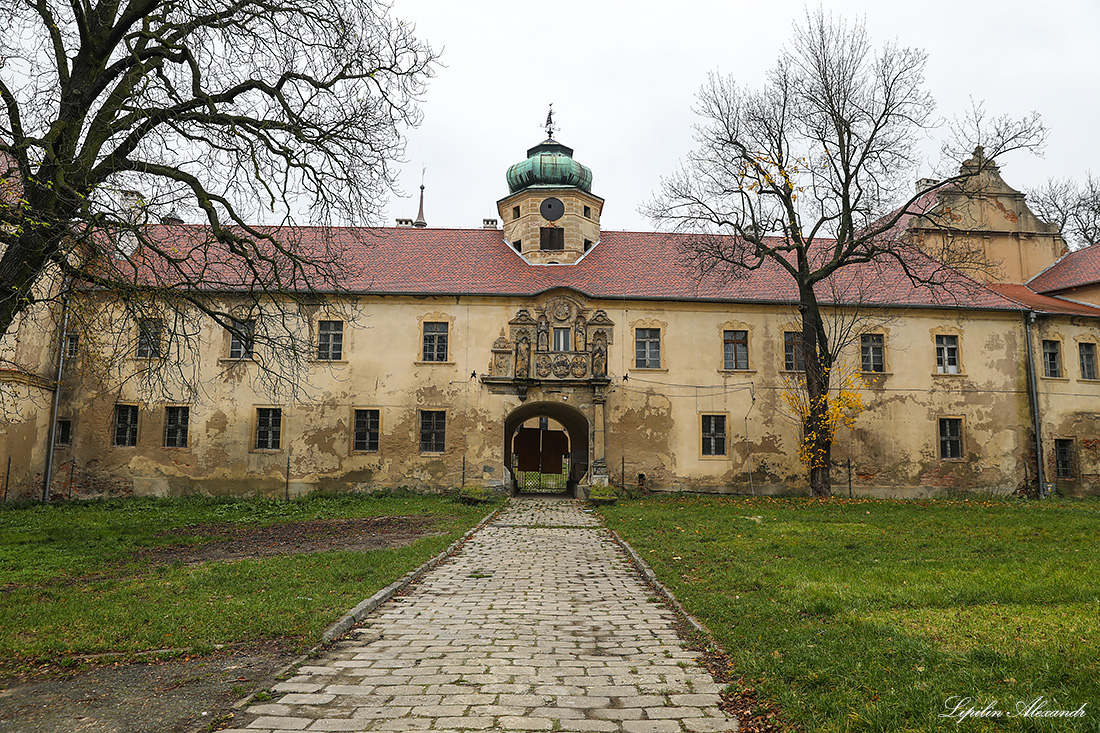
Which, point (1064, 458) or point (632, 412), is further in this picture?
point (1064, 458)

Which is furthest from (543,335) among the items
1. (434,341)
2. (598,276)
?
(434,341)

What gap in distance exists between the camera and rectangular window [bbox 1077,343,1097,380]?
24203 millimetres

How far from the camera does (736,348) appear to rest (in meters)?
23.6

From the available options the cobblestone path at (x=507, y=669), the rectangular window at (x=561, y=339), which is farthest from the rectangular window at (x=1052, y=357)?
the cobblestone path at (x=507, y=669)

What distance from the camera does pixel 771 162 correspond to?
20641 mm

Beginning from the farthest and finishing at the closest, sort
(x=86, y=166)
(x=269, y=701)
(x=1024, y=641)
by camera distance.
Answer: (x=86, y=166)
(x=1024, y=641)
(x=269, y=701)

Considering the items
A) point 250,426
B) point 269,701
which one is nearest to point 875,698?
point 269,701

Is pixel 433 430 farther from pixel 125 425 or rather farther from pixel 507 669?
pixel 507 669

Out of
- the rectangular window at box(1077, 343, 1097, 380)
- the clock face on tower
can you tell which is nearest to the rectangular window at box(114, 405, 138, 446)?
the clock face on tower

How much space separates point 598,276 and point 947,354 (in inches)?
477

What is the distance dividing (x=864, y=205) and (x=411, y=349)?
14415mm

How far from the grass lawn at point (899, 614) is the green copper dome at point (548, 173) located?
53.5 ft

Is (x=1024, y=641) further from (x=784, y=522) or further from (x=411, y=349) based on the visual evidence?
(x=411, y=349)

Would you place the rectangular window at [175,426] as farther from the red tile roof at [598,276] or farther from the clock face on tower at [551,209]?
the clock face on tower at [551,209]
